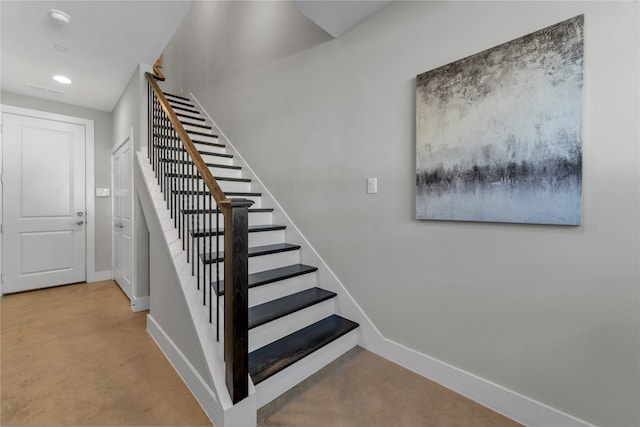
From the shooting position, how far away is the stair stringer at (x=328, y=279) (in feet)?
7.02

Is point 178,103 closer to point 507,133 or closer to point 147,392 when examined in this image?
point 147,392

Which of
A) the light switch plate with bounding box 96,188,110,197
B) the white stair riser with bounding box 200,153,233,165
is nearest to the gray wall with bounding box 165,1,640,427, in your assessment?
the white stair riser with bounding box 200,153,233,165

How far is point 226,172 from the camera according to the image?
10.6ft

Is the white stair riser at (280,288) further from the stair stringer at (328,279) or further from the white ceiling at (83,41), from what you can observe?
the white ceiling at (83,41)

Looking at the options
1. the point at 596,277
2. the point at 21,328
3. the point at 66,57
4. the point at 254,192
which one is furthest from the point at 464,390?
the point at 66,57

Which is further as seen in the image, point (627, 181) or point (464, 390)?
point (464, 390)

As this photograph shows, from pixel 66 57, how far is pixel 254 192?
2.12 m

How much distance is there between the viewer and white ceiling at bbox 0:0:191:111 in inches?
80.7

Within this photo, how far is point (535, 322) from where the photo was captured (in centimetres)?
145

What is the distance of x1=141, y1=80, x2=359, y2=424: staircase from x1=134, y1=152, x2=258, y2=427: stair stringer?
0.18 feet

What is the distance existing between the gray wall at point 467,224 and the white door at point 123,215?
161 cm

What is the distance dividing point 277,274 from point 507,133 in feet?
5.89

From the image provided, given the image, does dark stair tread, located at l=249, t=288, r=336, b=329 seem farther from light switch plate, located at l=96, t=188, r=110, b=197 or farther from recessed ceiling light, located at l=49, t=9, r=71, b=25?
light switch plate, located at l=96, t=188, r=110, b=197

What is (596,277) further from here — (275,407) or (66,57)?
(66,57)
